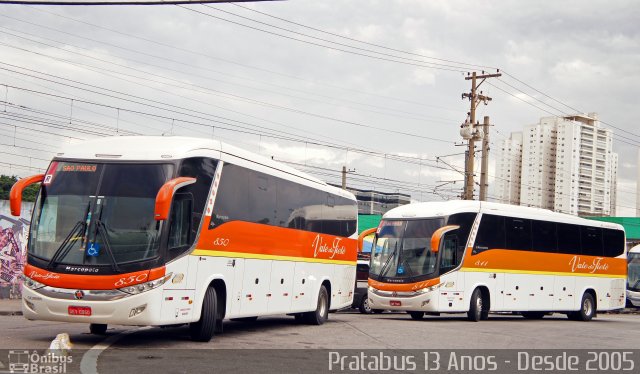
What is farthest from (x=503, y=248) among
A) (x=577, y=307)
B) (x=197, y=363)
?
(x=197, y=363)

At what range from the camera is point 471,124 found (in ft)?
144

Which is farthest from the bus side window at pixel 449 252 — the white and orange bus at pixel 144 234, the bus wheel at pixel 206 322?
the bus wheel at pixel 206 322

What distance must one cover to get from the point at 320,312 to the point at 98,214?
960 cm

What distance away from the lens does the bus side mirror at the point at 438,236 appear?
968 inches

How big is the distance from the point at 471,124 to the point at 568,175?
119ft

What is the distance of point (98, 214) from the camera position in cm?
1342

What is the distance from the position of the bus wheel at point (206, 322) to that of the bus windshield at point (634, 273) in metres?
39.0

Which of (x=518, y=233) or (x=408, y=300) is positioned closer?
(x=408, y=300)

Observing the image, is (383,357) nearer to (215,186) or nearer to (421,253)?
(215,186)

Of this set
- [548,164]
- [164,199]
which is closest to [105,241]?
[164,199]

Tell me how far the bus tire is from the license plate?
30.0 feet

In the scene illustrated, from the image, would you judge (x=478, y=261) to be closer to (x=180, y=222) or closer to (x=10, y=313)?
(x=10, y=313)

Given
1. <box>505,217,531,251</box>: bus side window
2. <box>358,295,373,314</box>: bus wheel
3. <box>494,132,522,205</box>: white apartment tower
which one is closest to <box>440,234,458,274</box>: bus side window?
<box>505,217,531,251</box>: bus side window

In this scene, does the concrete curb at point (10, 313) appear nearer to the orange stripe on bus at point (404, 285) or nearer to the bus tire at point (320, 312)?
the bus tire at point (320, 312)
